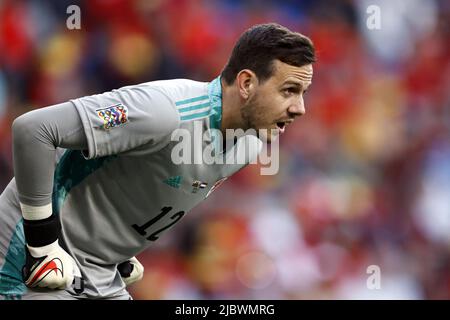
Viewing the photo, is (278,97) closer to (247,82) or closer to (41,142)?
(247,82)

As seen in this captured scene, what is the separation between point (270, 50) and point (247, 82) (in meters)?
0.13

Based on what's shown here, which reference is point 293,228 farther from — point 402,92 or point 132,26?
point 132,26

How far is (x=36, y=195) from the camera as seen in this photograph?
2.09 m

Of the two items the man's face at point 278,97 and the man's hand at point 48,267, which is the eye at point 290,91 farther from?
the man's hand at point 48,267

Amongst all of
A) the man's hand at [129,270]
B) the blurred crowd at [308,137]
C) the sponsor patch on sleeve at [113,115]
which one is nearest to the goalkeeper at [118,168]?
the sponsor patch on sleeve at [113,115]

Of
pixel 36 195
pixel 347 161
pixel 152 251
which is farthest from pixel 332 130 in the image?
pixel 36 195

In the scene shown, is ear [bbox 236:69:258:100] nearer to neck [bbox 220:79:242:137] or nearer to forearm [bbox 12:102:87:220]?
neck [bbox 220:79:242:137]

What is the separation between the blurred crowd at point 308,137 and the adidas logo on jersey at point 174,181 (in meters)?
2.41

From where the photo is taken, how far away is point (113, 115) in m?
2.06

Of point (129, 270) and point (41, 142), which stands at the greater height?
point (41, 142)

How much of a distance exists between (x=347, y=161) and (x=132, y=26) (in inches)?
69.2

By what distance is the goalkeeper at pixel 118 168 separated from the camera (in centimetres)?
206

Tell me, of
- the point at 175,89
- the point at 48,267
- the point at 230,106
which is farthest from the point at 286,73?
the point at 48,267

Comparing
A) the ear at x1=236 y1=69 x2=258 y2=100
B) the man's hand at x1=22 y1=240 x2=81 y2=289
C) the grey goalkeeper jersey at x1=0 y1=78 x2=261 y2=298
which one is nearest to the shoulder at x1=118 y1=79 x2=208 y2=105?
the grey goalkeeper jersey at x1=0 y1=78 x2=261 y2=298
